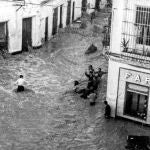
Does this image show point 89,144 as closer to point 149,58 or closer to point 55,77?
point 149,58

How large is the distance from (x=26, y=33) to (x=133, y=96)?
15119 mm

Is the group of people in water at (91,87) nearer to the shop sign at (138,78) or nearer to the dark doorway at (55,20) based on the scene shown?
the shop sign at (138,78)

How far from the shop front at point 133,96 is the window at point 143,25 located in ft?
5.90

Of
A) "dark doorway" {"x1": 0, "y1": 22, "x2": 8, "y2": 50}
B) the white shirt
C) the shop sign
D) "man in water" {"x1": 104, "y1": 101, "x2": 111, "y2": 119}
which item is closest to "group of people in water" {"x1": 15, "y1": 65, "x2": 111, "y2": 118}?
the white shirt

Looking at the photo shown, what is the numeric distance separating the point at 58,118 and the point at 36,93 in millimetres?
4001

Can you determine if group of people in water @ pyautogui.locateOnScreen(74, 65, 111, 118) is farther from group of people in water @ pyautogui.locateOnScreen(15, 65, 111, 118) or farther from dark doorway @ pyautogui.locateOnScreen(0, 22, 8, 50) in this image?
dark doorway @ pyautogui.locateOnScreen(0, 22, 8, 50)

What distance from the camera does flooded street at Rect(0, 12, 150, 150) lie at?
2541cm

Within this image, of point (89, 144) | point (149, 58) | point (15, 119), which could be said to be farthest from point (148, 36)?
point (15, 119)

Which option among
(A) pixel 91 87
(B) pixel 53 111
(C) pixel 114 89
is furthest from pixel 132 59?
(B) pixel 53 111

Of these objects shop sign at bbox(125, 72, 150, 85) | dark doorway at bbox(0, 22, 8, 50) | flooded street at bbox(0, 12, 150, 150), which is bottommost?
flooded street at bbox(0, 12, 150, 150)

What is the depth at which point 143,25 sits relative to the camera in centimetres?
2548

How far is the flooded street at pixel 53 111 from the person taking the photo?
25.4 m

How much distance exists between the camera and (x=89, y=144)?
25281mm

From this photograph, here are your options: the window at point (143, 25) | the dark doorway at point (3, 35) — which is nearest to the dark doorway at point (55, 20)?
the dark doorway at point (3, 35)
